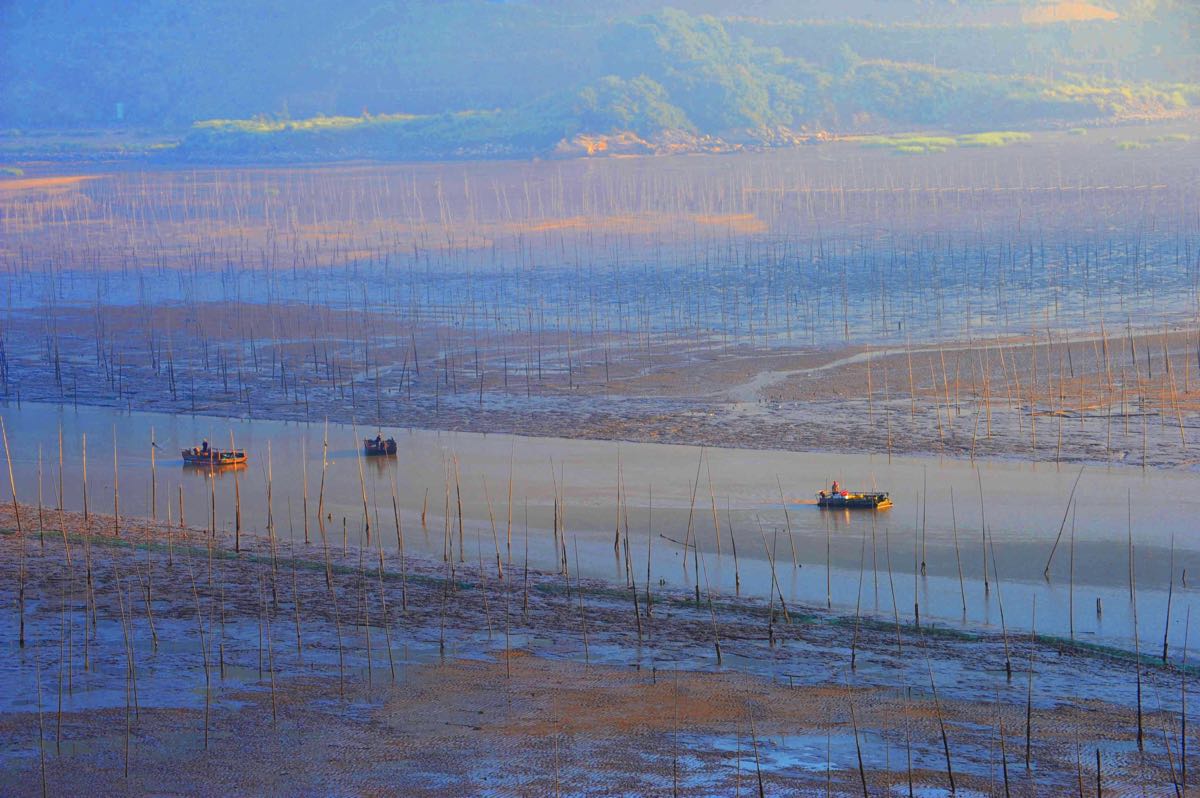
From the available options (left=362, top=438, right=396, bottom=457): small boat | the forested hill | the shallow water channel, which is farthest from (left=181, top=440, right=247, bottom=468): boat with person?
the forested hill

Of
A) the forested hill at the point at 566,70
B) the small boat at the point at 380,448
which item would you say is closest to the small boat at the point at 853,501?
the small boat at the point at 380,448

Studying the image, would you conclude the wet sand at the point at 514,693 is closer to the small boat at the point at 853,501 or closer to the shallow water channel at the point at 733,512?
the shallow water channel at the point at 733,512

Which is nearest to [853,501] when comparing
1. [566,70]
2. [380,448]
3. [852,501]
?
[852,501]

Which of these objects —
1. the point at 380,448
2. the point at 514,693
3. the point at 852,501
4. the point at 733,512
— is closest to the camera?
the point at 514,693

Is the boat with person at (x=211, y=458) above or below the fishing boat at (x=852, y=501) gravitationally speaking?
above

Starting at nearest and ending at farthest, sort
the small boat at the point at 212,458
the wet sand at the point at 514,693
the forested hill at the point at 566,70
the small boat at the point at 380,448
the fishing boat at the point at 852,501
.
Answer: the wet sand at the point at 514,693, the fishing boat at the point at 852,501, the small boat at the point at 212,458, the small boat at the point at 380,448, the forested hill at the point at 566,70

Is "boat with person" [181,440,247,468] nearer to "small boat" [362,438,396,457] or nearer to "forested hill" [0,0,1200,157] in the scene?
"small boat" [362,438,396,457]

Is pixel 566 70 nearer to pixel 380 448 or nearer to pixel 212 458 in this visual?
pixel 380 448
